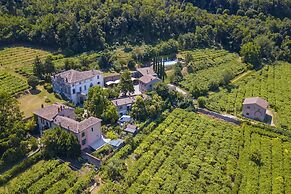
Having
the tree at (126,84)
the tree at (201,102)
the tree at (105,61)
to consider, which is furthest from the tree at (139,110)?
the tree at (105,61)

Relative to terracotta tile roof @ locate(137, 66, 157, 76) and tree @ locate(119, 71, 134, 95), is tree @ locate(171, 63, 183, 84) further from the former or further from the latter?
tree @ locate(119, 71, 134, 95)

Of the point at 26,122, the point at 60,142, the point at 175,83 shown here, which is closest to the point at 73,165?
the point at 60,142

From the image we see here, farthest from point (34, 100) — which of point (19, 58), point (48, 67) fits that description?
point (19, 58)

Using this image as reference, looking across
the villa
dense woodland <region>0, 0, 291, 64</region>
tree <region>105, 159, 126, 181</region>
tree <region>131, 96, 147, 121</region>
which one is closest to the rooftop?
tree <region>131, 96, 147, 121</region>

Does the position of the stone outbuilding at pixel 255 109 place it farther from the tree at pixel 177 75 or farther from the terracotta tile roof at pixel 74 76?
the terracotta tile roof at pixel 74 76

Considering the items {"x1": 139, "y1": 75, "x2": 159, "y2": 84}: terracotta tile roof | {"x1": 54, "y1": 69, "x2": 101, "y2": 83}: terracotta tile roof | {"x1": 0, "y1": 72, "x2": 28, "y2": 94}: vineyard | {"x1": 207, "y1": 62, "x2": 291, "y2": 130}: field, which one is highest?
{"x1": 54, "y1": 69, "x2": 101, "y2": 83}: terracotta tile roof

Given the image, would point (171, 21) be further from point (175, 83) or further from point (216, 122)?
point (216, 122)
